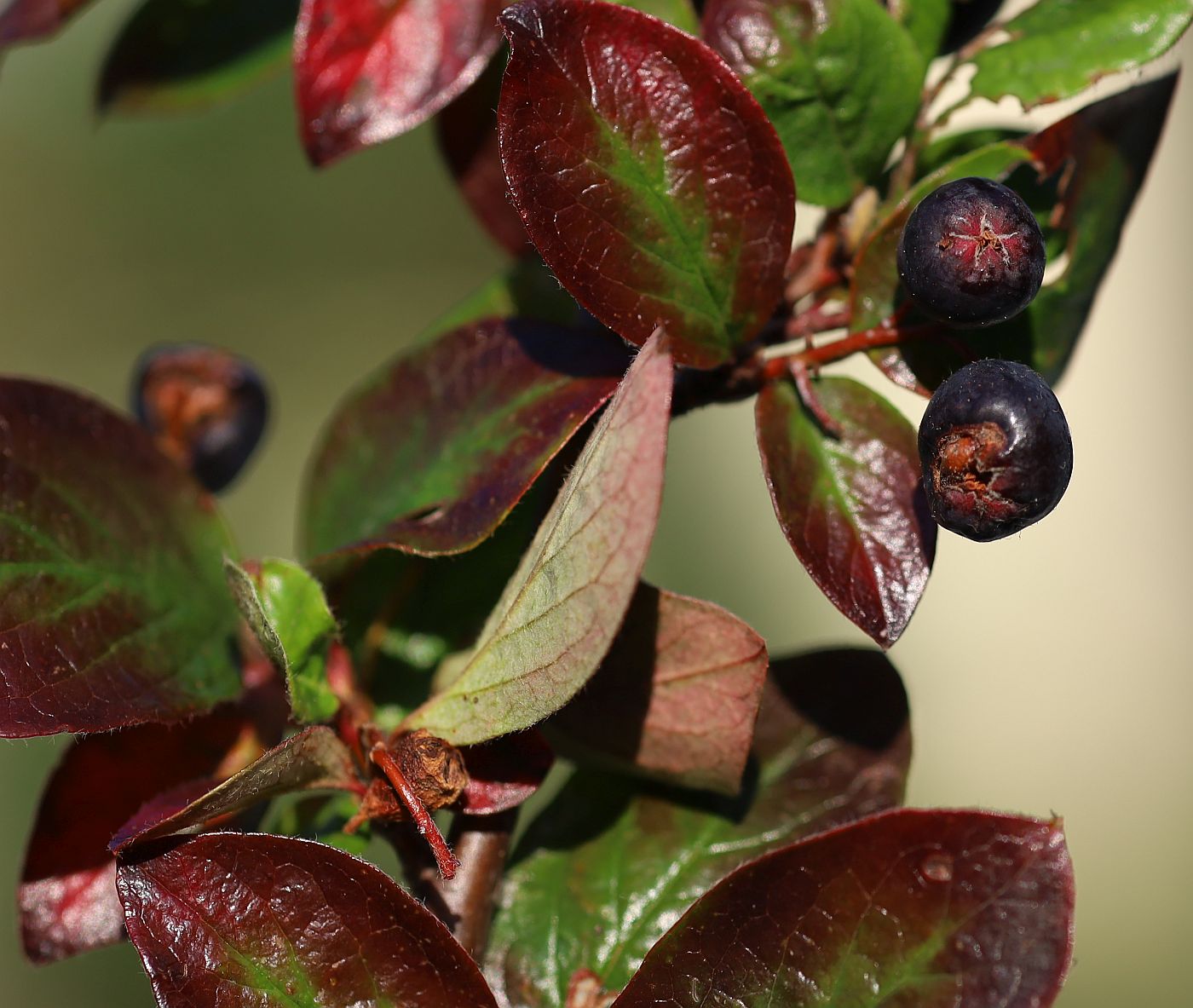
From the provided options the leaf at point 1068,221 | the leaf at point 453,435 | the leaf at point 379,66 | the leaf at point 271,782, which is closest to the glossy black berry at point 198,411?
the leaf at point 453,435

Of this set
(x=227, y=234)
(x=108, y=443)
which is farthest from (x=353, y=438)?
(x=227, y=234)

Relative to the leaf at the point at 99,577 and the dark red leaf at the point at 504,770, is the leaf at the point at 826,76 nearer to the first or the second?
the dark red leaf at the point at 504,770

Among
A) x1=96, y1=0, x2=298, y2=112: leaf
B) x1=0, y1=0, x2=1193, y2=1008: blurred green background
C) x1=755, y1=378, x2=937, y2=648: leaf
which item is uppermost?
x1=96, y1=0, x2=298, y2=112: leaf

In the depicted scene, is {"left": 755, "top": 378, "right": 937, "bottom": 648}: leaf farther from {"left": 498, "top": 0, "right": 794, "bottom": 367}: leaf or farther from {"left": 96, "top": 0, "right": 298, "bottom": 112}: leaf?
{"left": 96, "top": 0, "right": 298, "bottom": 112}: leaf

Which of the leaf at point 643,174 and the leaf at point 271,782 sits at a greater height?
the leaf at point 643,174

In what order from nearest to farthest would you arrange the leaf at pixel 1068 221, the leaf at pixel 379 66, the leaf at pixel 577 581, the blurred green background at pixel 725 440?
the leaf at pixel 577 581
the leaf at pixel 1068 221
the leaf at pixel 379 66
the blurred green background at pixel 725 440

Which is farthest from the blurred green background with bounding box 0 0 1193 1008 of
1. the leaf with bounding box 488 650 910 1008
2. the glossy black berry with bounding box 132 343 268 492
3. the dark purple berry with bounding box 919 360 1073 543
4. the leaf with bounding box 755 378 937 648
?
the dark purple berry with bounding box 919 360 1073 543

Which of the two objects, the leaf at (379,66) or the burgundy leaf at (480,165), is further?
the burgundy leaf at (480,165)

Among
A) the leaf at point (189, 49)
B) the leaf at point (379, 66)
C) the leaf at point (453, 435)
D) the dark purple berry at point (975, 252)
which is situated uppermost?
the leaf at point (189, 49)

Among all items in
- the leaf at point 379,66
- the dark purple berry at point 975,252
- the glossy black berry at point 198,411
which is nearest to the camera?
the dark purple berry at point 975,252
